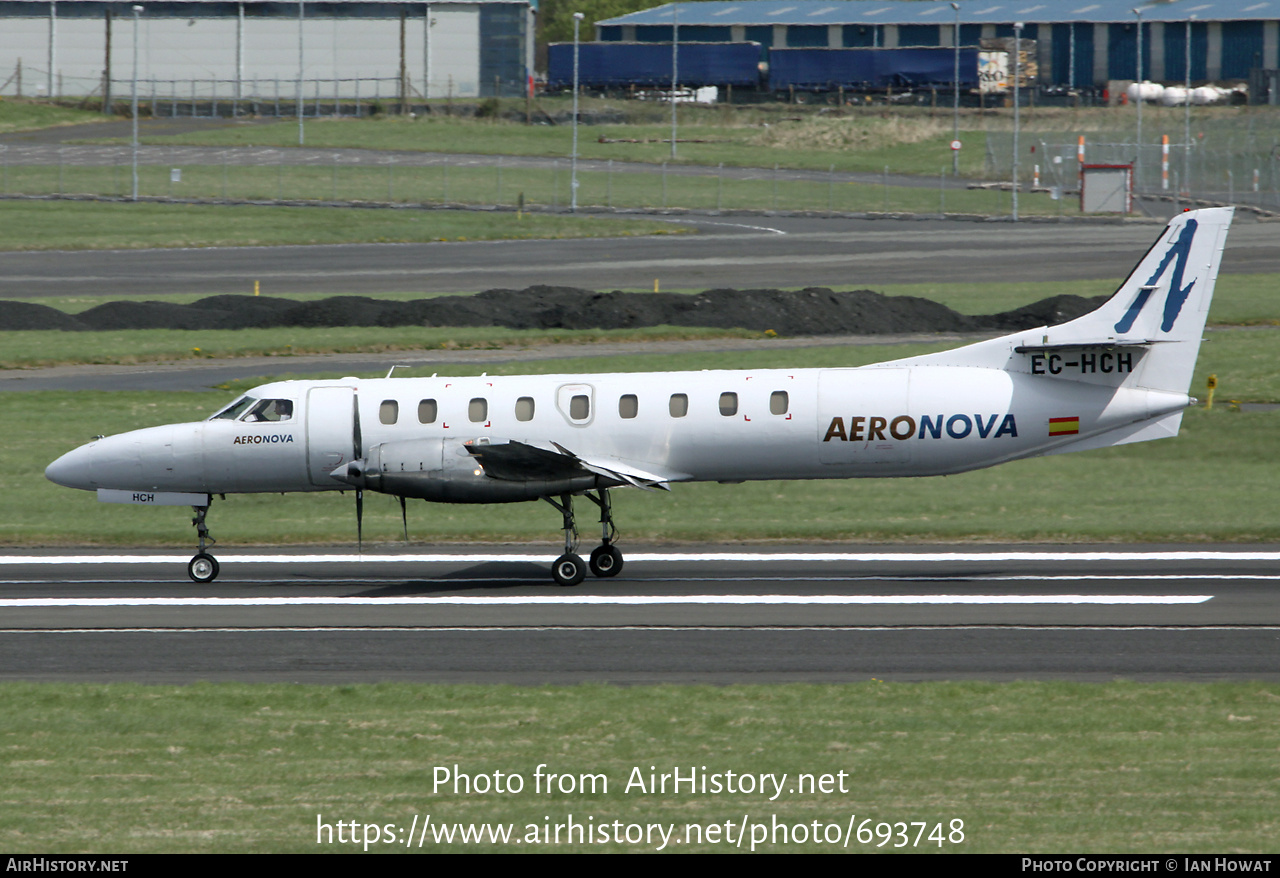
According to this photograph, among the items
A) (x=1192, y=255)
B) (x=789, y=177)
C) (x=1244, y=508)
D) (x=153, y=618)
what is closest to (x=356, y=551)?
(x=153, y=618)

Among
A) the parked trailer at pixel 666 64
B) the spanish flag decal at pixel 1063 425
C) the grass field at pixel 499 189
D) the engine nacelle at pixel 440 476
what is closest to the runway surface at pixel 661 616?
the engine nacelle at pixel 440 476

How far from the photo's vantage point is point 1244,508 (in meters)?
28.3

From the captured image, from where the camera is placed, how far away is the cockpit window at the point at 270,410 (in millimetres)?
23609

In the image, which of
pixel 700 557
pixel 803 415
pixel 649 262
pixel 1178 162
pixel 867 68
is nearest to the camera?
pixel 803 415

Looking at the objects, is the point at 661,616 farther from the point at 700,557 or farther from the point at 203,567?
the point at 203,567

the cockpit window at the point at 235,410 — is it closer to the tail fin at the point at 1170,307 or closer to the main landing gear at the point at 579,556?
the main landing gear at the point at 579,556

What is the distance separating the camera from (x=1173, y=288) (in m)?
22.6

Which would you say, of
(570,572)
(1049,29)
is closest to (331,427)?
(570,572)

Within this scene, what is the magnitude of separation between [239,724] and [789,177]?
87137mm

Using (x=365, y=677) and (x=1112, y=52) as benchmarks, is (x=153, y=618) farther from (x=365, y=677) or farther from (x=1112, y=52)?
(x=1112, y=52)

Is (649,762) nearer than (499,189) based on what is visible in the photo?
Yes

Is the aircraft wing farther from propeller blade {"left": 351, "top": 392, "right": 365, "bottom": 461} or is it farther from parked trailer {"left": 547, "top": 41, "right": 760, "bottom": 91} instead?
parked trailer {"left": 547, "top": 41, "right": 760, "bottom": 91}

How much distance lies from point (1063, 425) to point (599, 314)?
2658 cm

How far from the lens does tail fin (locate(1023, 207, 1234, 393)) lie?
22.6 m
